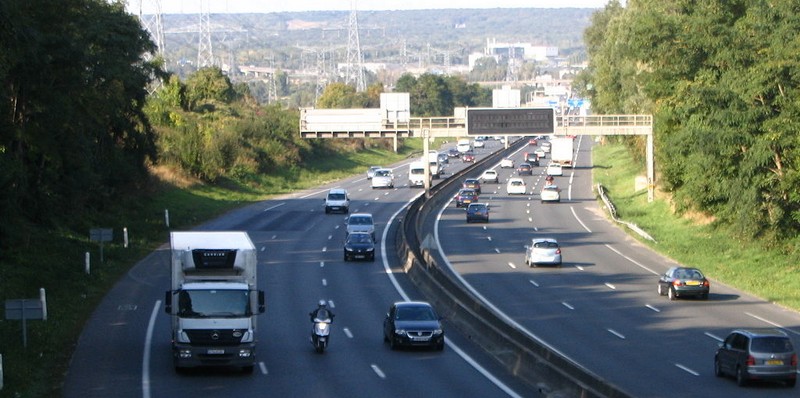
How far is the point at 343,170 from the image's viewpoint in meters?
126

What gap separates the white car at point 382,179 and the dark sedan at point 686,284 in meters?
55.4

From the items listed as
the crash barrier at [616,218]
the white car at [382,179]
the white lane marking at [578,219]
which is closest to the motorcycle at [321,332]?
the crash barrier at [616,218]

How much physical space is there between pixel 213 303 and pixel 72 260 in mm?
22024

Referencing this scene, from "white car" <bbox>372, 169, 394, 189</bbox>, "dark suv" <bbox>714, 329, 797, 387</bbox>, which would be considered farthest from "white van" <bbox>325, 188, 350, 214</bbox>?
"dark suv" <bbox>714, 329, 797, 387</bbox>

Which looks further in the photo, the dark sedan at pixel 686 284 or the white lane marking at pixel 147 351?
the dark sedan at pixel 686 284

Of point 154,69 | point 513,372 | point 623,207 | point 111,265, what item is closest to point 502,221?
point 623,207

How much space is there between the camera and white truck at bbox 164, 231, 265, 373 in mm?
27516

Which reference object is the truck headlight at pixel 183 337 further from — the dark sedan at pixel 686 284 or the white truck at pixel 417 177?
the white truck at pixel 417 177

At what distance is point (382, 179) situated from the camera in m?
99.9

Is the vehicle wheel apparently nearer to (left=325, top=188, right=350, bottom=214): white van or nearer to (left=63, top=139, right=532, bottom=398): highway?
(left=63, top=139, right=532, bottom=398): highway

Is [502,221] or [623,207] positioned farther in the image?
[623,207]

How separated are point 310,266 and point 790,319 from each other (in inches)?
812

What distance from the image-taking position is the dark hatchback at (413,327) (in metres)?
32.1

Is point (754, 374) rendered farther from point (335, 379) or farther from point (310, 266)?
point (310, 266)
